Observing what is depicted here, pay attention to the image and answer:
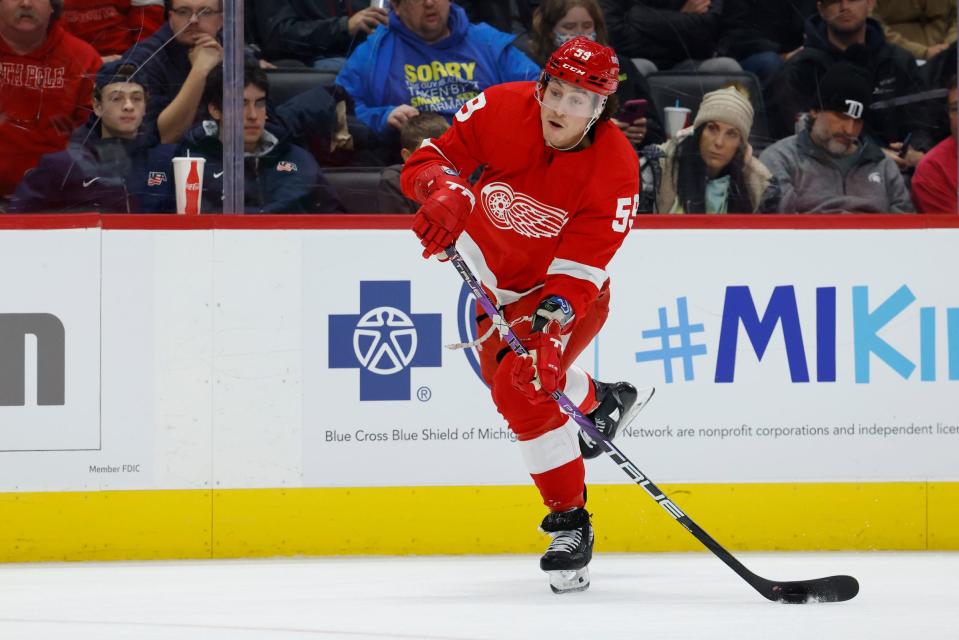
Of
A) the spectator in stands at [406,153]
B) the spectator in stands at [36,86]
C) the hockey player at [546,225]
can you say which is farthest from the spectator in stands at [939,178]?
the spectator in stands at [36,86]

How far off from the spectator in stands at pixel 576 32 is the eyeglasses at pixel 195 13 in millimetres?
1038

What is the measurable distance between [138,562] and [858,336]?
2.20 m

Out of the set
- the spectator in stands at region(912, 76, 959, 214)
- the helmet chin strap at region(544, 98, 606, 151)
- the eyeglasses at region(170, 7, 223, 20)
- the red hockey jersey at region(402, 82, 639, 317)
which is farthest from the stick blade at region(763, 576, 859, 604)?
the eyeglasses at region(170, 7, 223, 20)

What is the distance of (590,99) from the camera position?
10.1ft

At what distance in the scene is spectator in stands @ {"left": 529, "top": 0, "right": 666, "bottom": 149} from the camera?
14.4ft

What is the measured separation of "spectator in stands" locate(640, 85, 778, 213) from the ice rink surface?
1.08 metres

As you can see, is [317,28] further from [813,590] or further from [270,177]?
[813,590]

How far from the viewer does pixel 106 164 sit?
3.94m

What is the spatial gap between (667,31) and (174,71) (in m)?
1.65

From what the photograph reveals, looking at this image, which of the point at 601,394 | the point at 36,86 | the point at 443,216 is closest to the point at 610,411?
the point at 601,394

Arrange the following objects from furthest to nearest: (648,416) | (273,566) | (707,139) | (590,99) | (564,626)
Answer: (707,139)
(648,416)
(273,566)
(590,99)
(564,626)

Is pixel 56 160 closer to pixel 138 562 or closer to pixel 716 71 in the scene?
pixel 138 562

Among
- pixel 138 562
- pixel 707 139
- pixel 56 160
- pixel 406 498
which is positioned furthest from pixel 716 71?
pixel 138 562

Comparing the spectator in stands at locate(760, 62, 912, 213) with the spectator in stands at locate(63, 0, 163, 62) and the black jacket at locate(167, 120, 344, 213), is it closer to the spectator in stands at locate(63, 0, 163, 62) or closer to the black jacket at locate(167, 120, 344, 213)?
the black jacket at locate(167, 120, 344, 213)
